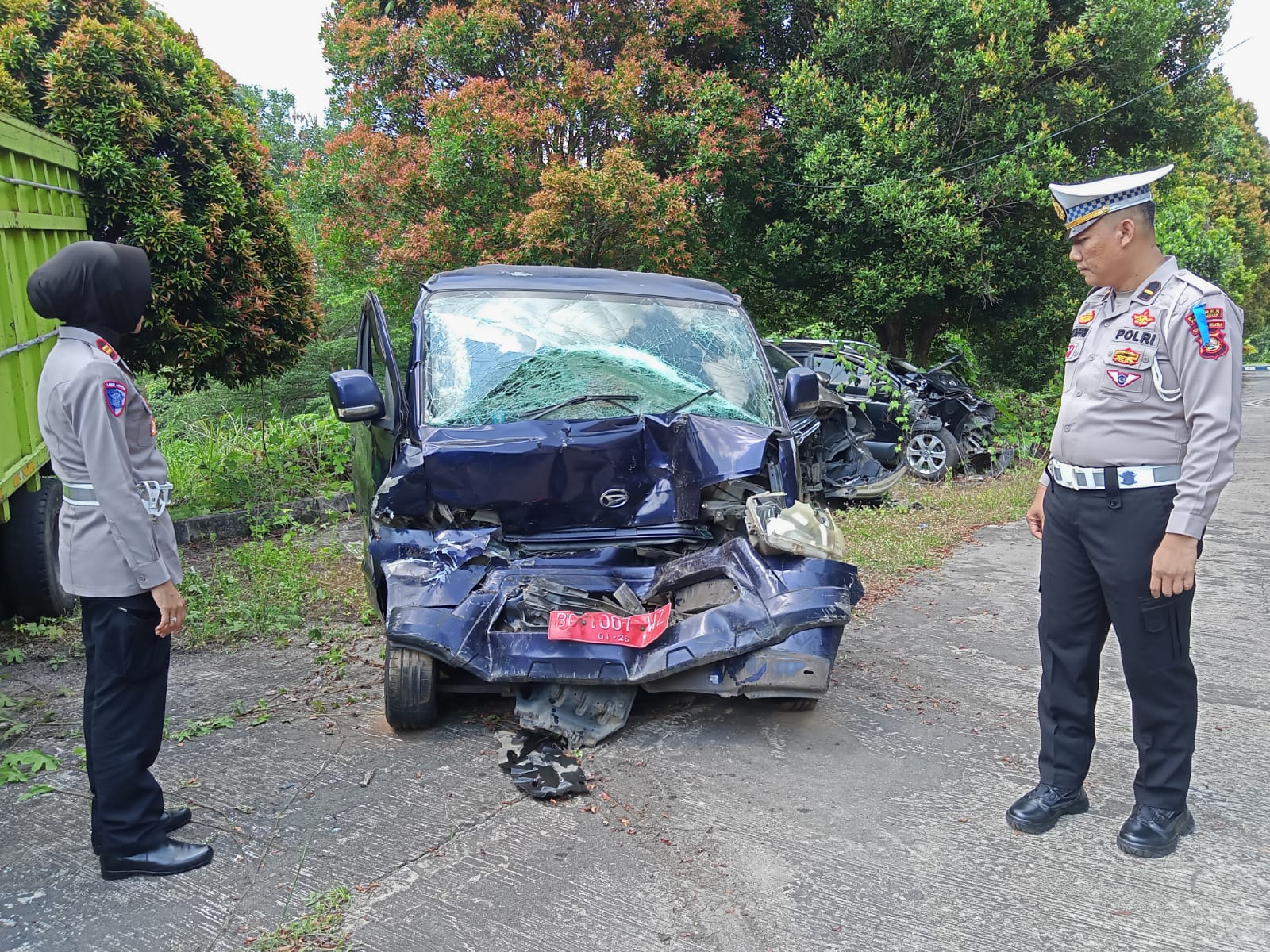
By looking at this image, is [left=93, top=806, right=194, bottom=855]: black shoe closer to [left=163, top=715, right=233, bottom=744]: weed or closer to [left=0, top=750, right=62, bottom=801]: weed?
[left=0, top=750, right=62, bottom=801]: weed

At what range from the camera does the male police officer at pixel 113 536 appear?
2.67 m

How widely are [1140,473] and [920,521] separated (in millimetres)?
5742

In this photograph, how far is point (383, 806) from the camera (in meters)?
3.25

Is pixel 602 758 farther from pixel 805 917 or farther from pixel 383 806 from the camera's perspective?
pixel 805 917

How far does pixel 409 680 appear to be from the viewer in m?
3.69

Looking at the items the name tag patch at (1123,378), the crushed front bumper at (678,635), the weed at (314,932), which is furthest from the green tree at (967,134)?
the weed at (314,932)

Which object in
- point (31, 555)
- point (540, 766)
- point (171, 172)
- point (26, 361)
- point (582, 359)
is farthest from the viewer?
point (171, 172)

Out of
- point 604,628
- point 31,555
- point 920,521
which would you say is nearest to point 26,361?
point 31,555

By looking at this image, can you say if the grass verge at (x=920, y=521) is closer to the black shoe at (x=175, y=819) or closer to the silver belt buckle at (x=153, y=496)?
the black shoe at (x=175, y=819)

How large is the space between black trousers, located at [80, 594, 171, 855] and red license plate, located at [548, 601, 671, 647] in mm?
1372

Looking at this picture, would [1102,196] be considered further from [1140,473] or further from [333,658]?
[333,658]

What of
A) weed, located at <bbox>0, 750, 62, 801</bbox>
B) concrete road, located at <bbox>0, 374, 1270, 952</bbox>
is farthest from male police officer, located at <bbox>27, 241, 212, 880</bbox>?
weed, located at <bbox>0, 750, 62, 801</bbox>

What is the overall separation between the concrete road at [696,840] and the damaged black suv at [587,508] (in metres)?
0.32

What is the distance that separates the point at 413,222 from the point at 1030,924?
9.21 m
